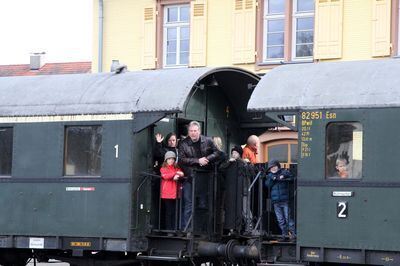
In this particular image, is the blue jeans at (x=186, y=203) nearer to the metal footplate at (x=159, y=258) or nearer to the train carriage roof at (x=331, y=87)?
the metal footplate at (x=159, y=258)

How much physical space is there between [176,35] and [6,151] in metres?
13.6

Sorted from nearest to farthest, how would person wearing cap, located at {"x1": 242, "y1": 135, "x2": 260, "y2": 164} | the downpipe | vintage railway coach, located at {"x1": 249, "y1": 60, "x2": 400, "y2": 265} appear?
vintage railway coach, located at {"x1": 249, "y1": 60, "x2": 400, "y2": 265}, the downpipe, person wearing cap, located at {"x1": 242, "y1": 135, "x2": 260, "y2": 164}

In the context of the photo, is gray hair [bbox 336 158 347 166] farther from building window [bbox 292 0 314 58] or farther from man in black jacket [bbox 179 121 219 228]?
building window [bbox 292 0 314 58]

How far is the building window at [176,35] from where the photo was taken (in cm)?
2852

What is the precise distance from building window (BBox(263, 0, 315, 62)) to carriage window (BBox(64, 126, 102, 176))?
41.1 feet

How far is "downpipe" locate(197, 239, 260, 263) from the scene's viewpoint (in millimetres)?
14477

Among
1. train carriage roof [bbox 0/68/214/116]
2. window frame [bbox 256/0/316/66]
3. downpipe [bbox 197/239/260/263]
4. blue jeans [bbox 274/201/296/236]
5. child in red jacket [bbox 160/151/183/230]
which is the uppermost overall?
window frame [bbox 256/0/316/66]

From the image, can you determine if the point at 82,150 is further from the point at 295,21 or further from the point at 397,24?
the point at 295,21

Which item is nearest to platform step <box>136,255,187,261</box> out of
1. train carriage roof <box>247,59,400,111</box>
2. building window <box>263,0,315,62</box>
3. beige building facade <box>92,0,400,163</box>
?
train carriage roof <box>247,59,400,111</box>

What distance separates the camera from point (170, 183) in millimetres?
14703

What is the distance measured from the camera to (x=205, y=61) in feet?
91.4

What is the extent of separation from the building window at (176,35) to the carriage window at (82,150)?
1339cm

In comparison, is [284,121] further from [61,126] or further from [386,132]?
[61,126]

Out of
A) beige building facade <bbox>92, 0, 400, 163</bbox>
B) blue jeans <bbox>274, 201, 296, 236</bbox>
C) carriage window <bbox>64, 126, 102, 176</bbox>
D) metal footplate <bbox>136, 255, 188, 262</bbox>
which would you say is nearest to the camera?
blue jeans <bbox>274, 201, 296, 236</bbox>
